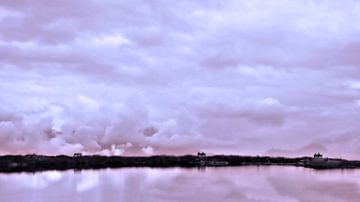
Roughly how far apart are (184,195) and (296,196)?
1880 centimetres

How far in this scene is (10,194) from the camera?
95.8 meters

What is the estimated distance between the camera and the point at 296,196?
95.8 m

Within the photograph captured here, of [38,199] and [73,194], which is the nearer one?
[38,199]

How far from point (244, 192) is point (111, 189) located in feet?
79.8

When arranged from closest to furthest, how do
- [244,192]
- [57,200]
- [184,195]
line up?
1. [57,200]
2. [184,195]
3. [244,192]

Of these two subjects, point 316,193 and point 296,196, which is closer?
point 296,196

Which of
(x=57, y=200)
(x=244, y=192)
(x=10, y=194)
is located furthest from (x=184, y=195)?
(x=10, y=194)

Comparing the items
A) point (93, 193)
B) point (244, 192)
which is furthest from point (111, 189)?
point (244, 192)

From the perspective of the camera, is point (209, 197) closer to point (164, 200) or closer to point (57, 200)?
point (164, 200)

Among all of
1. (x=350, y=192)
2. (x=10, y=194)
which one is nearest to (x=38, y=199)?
(x=10, y=194)

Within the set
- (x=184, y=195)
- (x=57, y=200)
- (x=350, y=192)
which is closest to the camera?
(x=57, y=200)

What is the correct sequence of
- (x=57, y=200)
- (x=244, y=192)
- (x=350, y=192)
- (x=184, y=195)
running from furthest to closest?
1. (x=350, y=192)
2. (x=244, y=192)
3. (x=184, y=195)
4. (x=57, y=200)

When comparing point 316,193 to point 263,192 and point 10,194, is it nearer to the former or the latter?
point 263,192

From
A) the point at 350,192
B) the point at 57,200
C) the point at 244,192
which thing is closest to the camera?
the point at 57,200
